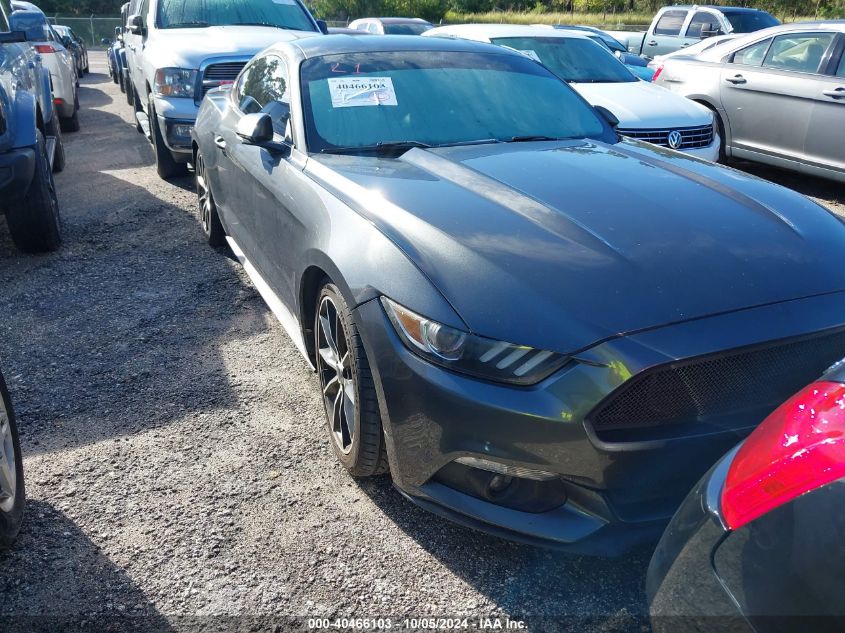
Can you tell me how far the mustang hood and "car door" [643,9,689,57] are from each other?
13338 mm

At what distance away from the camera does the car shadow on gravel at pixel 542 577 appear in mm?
2340

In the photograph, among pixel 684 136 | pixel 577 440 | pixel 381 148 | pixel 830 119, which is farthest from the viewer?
pixel 684 136

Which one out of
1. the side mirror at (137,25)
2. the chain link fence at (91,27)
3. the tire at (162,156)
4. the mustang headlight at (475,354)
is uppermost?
the side mirror at (137,25)

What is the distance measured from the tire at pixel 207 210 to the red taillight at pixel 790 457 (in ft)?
14.5

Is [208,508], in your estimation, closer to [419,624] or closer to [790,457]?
[419,624]

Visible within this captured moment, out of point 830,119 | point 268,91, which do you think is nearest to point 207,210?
point 268,91

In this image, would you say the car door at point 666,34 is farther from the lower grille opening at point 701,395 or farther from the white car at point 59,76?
the lower grille opening at point 701,395

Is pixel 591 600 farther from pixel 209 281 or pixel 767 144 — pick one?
pixel 767 144

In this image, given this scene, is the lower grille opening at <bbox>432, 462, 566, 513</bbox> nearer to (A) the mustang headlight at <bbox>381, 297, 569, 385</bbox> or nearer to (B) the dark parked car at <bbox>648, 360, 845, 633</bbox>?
(A) the mustang headlight at <bbox>381, 297, 569, 385</bbox>

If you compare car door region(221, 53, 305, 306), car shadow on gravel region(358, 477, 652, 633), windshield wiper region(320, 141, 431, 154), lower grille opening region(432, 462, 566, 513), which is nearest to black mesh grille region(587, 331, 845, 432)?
lower grille opening region(432, 462, 566, 513)

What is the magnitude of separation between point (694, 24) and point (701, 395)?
48.1 feet

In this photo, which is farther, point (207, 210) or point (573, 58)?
point (573, 58)

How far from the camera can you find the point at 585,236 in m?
2.59

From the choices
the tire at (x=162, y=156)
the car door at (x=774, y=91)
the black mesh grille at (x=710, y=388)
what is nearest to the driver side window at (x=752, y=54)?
the car door at (x=774, y=91)
